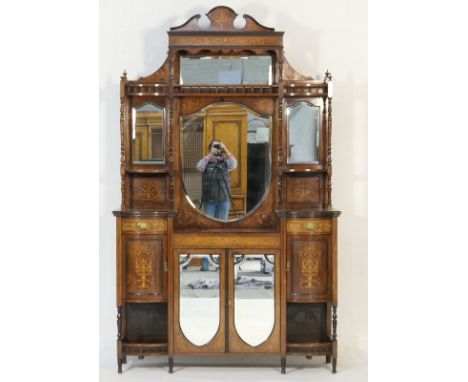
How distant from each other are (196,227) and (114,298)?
3.07 feet

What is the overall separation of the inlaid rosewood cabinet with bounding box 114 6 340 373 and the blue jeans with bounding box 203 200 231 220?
0.05ft

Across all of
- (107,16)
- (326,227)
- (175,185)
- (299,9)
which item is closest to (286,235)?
(326,227)

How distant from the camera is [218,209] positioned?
406 centimetres

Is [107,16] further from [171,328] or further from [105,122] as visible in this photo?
[171,328]

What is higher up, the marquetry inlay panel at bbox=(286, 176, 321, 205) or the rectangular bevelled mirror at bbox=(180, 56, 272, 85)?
the rectangular bevelled mirror at bbox=(180, 56, 272, 85)

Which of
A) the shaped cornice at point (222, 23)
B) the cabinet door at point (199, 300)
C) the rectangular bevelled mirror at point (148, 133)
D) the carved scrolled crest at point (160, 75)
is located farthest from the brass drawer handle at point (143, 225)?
the shaped cornice at point (222, 23)

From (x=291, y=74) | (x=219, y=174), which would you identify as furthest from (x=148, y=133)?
(x=291, y=74)

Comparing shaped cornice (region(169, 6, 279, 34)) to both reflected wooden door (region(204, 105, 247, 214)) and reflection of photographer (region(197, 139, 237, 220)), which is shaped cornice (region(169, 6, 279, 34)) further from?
reflection of photographer (region(197, 139, 237, 220))

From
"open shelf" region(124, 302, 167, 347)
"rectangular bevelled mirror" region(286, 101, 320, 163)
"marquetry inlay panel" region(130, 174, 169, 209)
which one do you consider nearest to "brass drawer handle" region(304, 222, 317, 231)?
"rectangular bevelled mirror" region(286, 101, 320, 163)

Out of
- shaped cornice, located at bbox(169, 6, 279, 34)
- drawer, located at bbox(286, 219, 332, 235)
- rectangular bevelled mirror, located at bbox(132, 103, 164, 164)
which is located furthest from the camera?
rectangular bevelled mirror, located at bbox(132, 103, 164, 164)

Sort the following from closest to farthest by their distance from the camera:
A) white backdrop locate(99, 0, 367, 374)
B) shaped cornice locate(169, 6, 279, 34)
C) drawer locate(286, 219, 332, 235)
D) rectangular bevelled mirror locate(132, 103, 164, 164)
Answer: drawer locate(286, 219, 332, 235), shaped cornice locate(169, 6, 279, 34), rectangular bevelled mirror locate(132, 103, 164, 164), white backdrop locate(99, 0, 367, 374)

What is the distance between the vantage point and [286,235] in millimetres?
3826

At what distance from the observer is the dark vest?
159 inches

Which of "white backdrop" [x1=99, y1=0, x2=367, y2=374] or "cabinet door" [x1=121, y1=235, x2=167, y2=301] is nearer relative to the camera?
"cabinet door" [x1=121, y1=235, x2=167, y2=301]
